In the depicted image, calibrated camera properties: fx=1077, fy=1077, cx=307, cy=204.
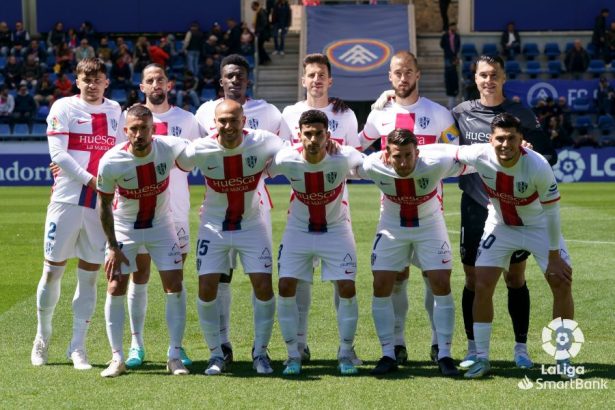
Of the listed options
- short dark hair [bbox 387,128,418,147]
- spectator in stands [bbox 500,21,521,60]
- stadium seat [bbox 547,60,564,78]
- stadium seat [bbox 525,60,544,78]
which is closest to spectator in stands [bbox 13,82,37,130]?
spectator in stands [bbox 500,21,521,60]

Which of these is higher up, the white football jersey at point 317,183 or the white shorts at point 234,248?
the white football jersey at point 317,183

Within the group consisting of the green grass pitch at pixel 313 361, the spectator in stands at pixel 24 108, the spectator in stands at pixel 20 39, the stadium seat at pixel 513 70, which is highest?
the spectator in stands at pixel 20 39

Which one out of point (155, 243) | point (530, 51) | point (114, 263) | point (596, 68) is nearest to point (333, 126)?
point (155, 243)

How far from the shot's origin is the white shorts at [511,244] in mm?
7867

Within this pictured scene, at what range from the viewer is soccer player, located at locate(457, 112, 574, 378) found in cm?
765

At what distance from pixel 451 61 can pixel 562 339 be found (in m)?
24.3

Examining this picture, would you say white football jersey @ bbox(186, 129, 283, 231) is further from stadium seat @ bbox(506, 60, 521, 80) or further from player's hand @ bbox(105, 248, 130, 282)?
stadium seat @ bbox(506, 60, 521, 80)

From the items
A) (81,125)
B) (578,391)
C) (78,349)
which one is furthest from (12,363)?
(578,391)

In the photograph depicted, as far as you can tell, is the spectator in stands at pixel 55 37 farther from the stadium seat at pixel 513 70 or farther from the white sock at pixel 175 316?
the white sock at pixel 175 316

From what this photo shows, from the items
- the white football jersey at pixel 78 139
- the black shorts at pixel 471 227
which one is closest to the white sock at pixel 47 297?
the white football jersey at pixel 78 139

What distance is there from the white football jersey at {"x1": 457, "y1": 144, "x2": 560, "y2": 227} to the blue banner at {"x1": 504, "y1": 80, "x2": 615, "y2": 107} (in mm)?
22572

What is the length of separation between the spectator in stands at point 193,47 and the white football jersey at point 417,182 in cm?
2458

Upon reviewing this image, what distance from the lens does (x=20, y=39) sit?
3306 centimetres

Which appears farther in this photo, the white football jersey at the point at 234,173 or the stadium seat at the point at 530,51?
the stadium seat at the point at 530,51
